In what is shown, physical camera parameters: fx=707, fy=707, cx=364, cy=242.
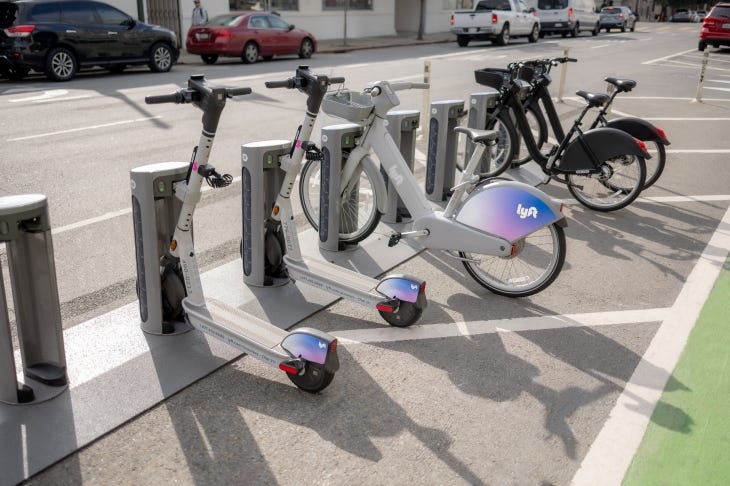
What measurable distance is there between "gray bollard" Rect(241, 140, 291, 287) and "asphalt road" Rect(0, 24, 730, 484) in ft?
1.82

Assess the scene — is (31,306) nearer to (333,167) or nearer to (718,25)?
(333,167)

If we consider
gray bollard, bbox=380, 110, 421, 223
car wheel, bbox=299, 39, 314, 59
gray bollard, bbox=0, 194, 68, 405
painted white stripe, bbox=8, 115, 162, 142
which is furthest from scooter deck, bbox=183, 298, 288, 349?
car wheel, bbox=299, 39, 314, 59

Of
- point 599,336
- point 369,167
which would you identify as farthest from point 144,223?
point 599,336

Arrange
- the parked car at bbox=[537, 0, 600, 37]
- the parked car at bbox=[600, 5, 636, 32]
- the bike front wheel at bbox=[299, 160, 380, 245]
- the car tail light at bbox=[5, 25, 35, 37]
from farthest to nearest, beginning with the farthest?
the parked car at bbox=[600, 5, 636, 32] < the parked car at bbox=[537, 0, 600, 37] < the car tail light at bbox=[5, 25, 35, 37] < the bike front wheel at bbox=[299, 160, 380, 245]

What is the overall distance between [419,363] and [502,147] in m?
4.13

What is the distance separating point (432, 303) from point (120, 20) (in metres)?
14.2

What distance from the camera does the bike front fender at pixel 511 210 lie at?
4.35m

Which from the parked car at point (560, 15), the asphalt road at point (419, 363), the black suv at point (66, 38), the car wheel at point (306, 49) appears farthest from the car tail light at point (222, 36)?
the parked car at point (560, 15)

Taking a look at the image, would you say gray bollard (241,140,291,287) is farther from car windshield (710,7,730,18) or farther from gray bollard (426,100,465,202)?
car windshield (710,7,730,18)

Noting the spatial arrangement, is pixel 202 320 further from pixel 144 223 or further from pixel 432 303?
pixel 432 303

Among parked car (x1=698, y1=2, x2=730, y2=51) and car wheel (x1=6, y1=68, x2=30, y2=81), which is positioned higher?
parked car (x1=698, y1=2, x2=730, y2=51)

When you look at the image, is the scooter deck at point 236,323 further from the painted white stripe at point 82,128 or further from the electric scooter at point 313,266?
the painted white stripe at point 82,128

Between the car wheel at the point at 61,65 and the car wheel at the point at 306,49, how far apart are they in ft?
26.8

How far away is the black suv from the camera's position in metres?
14.5
